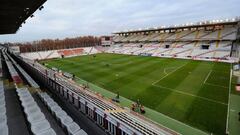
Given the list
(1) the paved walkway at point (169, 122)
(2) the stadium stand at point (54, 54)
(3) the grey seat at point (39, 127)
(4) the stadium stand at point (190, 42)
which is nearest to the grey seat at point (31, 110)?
(3) the grey seat at point (39, 127)

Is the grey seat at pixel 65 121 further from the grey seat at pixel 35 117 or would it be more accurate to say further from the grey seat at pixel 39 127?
the grey seat at pixel 35 117

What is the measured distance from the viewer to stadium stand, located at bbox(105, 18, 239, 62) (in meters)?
35.3

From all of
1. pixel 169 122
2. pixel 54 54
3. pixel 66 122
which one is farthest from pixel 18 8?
pixel 54 54

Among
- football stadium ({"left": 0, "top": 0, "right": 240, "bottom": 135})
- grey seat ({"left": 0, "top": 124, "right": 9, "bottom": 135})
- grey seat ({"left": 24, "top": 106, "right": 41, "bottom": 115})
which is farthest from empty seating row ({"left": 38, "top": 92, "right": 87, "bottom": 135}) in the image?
grey seat ({"left": 0, "top": 124, "right": 9, "bottom": 135})

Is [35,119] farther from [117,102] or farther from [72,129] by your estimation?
[117,102]

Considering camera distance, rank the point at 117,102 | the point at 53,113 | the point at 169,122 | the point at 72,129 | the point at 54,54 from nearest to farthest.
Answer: the point at 72,129 < the point at 53,113 < the point at 169,122 < the point at 117,102 < the point at 54,54

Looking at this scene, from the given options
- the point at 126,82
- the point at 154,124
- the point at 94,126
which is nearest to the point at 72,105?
the point at 94,126

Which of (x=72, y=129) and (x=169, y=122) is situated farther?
(x=169, y=122)

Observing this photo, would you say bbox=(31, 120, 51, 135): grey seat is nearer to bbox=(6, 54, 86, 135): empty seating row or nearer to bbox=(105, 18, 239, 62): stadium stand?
bbox=(6, 54, 86, 135): empty seating row

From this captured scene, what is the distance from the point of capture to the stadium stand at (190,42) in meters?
35.3

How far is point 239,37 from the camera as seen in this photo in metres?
35.8

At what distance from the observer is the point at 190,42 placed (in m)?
42.9

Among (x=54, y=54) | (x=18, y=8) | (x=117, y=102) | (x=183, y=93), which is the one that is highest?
(x=18, y=8)

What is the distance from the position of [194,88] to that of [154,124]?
329 inches
